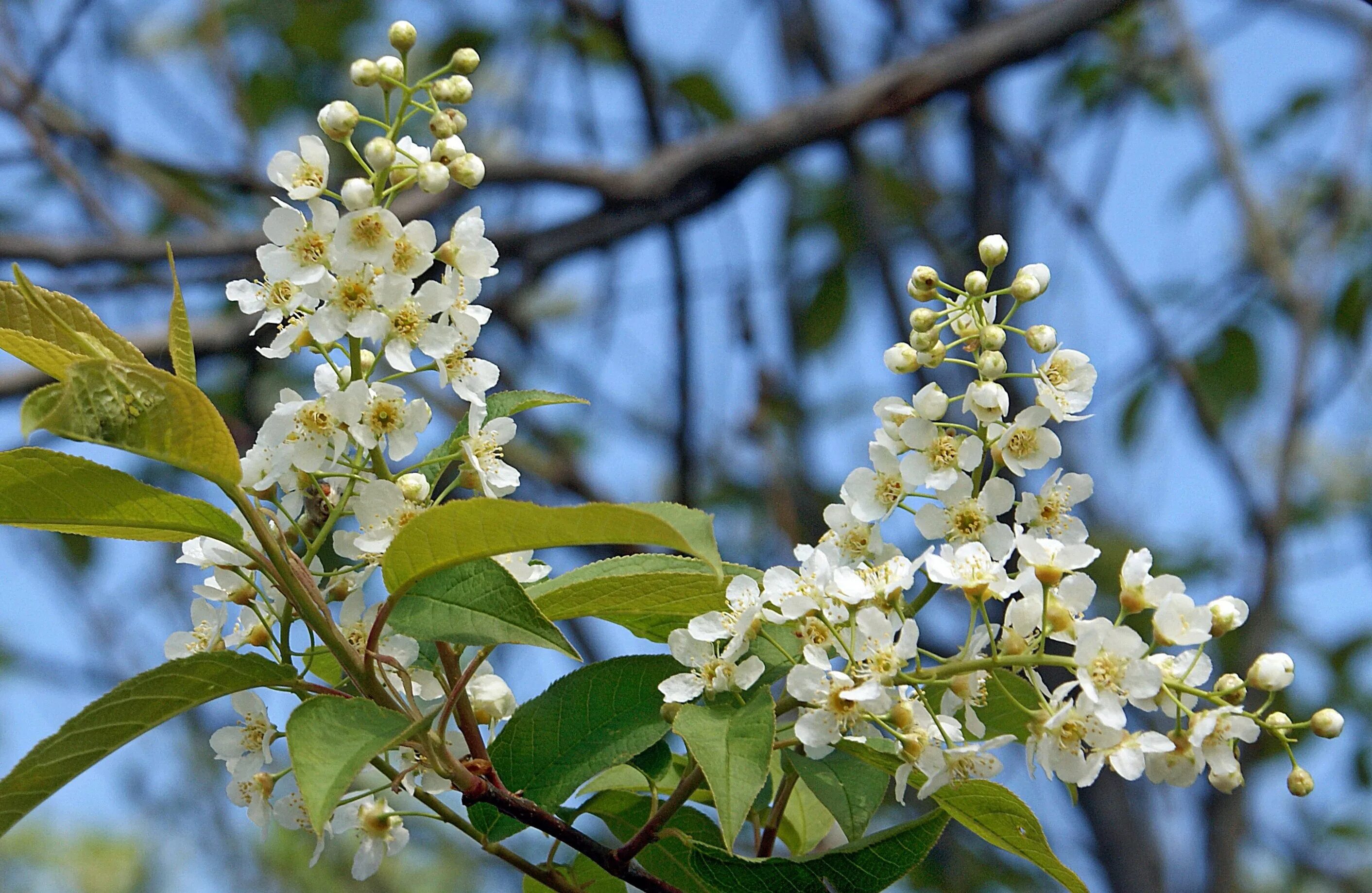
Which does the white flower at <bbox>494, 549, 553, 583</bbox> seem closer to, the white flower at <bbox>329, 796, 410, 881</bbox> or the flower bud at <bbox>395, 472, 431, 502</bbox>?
the flower bud at <bbox>395, 472, 431, 502</bbox>

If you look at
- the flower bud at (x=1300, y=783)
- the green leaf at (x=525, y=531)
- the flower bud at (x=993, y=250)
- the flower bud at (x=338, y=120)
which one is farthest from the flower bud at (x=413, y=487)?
the flower bud at (x=1300, y=783)

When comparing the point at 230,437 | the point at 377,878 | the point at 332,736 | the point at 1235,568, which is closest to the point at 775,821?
the point at 332,736

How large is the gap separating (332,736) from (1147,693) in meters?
0.61

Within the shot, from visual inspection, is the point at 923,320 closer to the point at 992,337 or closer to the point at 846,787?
the point at 992,337

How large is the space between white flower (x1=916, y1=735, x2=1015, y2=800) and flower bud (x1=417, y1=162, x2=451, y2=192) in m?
0.61

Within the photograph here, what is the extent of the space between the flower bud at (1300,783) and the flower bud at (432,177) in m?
0.87

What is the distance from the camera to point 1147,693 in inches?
38.2

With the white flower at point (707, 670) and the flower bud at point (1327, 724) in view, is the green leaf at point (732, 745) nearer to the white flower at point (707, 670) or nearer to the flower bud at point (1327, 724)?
the white flower at point (707, 670)

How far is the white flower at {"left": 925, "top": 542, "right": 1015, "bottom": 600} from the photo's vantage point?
1.02 m

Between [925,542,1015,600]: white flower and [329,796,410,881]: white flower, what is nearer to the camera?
[925,542,1015,600]: white flower

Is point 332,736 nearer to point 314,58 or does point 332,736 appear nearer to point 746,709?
point 746,709

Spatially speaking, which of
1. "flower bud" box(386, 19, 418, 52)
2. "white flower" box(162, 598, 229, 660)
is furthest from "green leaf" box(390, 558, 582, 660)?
"flower bud" box(386, 19, 418, 52)

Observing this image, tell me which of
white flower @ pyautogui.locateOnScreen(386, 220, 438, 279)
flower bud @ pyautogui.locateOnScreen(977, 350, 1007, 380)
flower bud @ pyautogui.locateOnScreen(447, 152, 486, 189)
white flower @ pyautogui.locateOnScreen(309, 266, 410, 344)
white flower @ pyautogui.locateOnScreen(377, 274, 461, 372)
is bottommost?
flower bud @ pyautogui.locateOnScreen(977, 350, 1007, 380)

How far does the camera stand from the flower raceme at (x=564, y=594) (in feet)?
3.23
